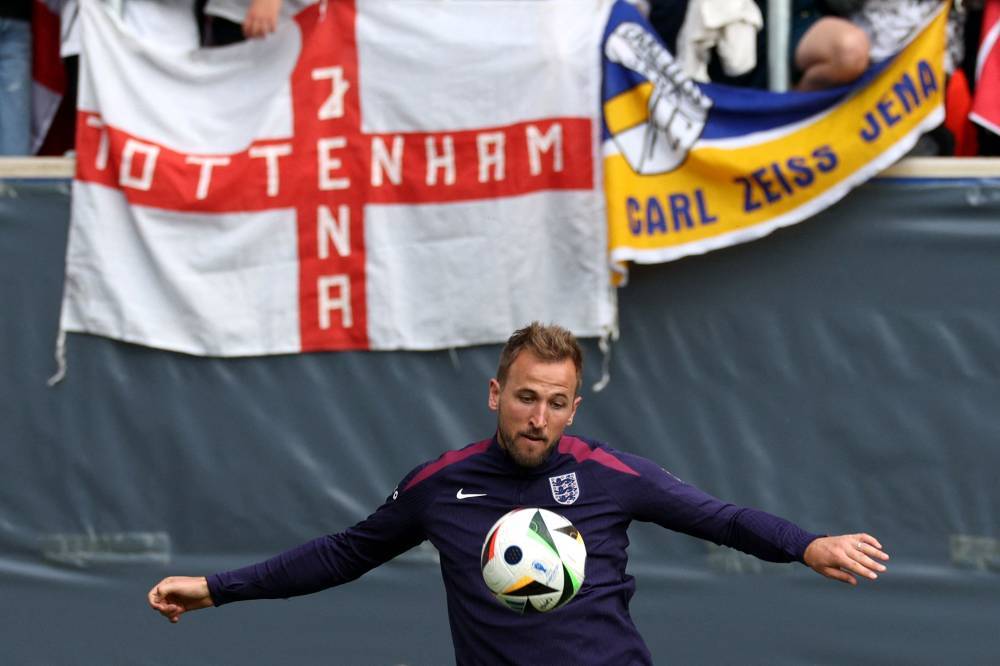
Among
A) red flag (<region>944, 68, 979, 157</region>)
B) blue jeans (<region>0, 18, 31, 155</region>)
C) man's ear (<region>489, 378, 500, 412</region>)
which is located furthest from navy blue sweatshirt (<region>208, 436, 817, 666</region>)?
blue jeans (<region>0, 18, 31, 155</region>)

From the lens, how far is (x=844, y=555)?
12.4ft

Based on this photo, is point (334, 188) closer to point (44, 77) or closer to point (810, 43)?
point (44, 77)

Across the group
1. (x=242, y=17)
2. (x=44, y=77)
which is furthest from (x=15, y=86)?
(x=242, y=17)

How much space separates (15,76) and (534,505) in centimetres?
395

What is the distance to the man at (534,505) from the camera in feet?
13.4

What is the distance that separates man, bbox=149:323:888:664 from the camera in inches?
161

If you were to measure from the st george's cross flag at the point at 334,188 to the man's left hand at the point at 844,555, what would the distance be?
8.67 feet

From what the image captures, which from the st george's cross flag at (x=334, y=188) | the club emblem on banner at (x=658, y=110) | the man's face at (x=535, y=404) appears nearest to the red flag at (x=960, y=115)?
the club emblem on banner at (x=658, y=110)

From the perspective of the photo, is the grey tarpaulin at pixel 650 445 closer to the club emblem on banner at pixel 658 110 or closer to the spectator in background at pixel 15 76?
the spectator in background at pixel 15 76

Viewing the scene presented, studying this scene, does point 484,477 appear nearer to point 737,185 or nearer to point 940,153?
point 737,185

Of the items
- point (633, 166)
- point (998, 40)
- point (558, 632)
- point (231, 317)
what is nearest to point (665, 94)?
point (633, 166)

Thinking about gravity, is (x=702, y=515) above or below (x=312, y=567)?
above

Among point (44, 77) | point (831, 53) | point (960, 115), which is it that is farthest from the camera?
point (44, 77)

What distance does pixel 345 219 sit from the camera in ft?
21.1
